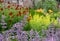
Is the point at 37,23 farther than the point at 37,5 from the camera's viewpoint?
No

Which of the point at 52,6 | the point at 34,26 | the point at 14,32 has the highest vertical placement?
the point at 14,32

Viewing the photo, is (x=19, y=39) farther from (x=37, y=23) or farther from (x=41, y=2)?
(x=41, y=2)

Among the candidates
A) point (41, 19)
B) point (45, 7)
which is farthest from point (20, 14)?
point (45, 7)

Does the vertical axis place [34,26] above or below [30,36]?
below

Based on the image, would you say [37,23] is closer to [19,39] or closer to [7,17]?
[7,17]

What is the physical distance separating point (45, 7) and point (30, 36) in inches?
324

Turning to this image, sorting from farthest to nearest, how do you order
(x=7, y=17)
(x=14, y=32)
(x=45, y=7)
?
(x=45, y=7) < (x=7, y=17) < (x=14, y=32)

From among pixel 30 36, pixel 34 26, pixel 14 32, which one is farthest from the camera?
pixel 34 26

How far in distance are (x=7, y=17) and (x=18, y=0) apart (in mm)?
5183

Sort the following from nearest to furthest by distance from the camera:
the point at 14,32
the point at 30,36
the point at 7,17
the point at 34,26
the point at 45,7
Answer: the point at 30,36 → the point at 14,32 → the point at 34,26 → the point at 7,17 → the point at 45,7

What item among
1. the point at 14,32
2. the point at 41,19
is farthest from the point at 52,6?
the point at 14,32

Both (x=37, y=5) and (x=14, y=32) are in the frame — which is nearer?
(x=14, y=32)

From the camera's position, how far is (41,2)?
442 inches

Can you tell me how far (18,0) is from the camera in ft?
36.9
